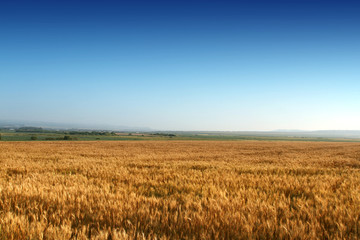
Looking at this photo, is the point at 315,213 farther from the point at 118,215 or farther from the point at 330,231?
the point at 118,215

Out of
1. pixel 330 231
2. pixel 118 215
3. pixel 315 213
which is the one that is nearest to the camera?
pixel 330 231

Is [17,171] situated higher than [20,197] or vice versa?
[20,197]

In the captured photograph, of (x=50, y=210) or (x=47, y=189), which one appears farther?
(x=47, y=189)

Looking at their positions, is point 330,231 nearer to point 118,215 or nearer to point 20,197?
point 118,215

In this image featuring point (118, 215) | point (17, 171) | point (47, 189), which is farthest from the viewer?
point (17, 171)

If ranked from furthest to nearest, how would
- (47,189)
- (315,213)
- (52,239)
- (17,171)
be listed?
(17,171)
(47,189)
(315,213)
(52,239)

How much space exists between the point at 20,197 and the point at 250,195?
14.7 feet

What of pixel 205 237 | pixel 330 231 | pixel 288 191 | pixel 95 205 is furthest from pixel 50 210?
pixel 288 191

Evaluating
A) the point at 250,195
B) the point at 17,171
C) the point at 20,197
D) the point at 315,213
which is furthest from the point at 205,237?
the point at 17,171

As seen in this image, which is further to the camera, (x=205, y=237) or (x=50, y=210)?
(x=50, y=210)

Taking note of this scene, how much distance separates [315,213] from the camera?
3.41 meters

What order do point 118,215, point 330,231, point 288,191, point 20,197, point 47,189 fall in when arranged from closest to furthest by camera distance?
point 330,231
point 118,215
point 20,197
point 47,189
point 288,191

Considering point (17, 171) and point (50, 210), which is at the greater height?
point (50, 210)

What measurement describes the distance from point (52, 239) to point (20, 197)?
2.43 m
